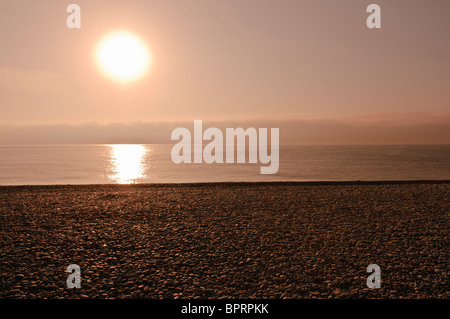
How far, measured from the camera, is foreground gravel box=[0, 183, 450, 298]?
6.93 meters

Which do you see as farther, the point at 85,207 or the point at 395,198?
the point at 395,198

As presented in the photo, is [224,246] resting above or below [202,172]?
below

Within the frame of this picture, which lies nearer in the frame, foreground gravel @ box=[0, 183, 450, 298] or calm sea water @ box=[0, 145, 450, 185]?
foreground gravel @ box=[0, 183, 450, 298]

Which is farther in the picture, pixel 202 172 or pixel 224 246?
pixel 202 172

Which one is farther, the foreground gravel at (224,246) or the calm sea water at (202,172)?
the calm sea water at (202,172)

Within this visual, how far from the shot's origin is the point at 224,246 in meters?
9.51

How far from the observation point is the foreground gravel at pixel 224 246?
22.7 feet

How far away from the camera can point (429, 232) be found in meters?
10.9

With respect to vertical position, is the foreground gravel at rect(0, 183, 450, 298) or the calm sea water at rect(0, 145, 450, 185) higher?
the calm sea water at rect(0, 145, 450, 185)

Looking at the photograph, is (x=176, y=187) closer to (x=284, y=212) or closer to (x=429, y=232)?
(x=284, y=212)

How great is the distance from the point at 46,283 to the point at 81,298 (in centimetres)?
129

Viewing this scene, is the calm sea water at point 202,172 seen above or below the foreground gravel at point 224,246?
above
